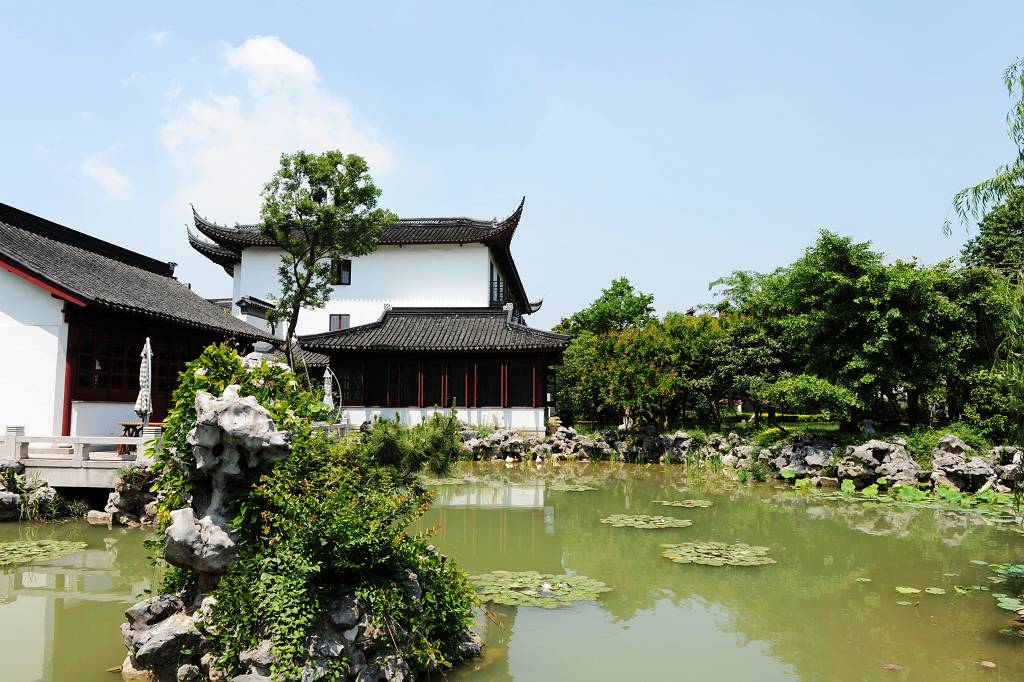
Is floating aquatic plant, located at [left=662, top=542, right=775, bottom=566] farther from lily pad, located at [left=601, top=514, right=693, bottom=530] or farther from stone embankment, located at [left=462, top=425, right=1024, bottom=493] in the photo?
stone embankment, located at [left=462, top=425, right=1024, bottom=493]

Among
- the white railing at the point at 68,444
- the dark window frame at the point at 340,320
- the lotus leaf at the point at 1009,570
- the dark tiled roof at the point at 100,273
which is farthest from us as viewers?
the dark window frame at the point at 340,320

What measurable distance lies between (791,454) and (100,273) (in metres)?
15.5

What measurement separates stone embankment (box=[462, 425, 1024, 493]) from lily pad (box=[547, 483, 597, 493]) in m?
4.39

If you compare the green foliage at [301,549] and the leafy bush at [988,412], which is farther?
the leafy bush at [988,412]

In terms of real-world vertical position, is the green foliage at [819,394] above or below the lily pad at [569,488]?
above

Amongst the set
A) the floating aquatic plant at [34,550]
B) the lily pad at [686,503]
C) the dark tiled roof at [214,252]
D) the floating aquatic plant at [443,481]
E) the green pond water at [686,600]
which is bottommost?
the green pond water at [686,600]

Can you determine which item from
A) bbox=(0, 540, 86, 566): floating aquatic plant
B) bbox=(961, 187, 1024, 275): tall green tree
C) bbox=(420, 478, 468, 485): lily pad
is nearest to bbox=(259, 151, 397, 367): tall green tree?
bbox=(420, 478, 468, 485): lily pad

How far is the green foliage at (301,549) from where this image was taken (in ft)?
13.1

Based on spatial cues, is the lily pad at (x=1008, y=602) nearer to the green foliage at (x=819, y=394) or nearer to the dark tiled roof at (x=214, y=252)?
the green foliage at (x=819, y=394)

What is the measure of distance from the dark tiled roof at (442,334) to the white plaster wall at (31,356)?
9.86 meters

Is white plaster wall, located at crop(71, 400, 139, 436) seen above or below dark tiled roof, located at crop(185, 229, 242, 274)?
below

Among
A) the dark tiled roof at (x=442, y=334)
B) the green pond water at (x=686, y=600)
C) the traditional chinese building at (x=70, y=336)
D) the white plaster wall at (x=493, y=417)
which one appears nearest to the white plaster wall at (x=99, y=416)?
the traditional chinese building at (x=70, y=336)

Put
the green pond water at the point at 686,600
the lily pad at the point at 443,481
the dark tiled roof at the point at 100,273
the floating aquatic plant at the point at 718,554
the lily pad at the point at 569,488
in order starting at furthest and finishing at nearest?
the lily pad at the point at 443,481 < the lily pad at the point at 569,488 < the dark tiled roof at the point at 100,273 < the floating aquatic plant at the point at 718,554 < the green pond water at the point at 686,600

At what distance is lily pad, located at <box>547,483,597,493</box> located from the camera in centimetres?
1317
